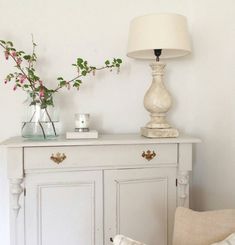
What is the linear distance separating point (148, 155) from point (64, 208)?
48cm

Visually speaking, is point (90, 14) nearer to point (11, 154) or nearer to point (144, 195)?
point (11, 154)

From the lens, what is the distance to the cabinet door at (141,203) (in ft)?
4.89

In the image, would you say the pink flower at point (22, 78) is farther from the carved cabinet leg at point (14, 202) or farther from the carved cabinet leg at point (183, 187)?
the carved cabinet leg at point (183, 187)

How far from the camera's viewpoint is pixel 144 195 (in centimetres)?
152

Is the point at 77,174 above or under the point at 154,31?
under

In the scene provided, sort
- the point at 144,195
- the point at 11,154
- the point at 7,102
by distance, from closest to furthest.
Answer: the point at 11,154 < the point at 144,195 < the point at 7,102

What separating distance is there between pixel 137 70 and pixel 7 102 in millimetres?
807

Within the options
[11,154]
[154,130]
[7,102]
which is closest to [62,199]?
[11,154]

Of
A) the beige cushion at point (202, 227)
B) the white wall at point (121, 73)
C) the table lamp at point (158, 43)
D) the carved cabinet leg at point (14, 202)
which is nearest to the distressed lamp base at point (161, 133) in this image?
the table lamp at point (158, 43)

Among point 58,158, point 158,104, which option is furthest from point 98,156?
point 158,104

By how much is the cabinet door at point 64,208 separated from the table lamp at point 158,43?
419mm

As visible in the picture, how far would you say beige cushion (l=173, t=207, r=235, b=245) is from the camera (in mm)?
1034

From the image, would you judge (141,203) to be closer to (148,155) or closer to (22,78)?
(148,155)

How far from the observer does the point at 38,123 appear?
1.60m
